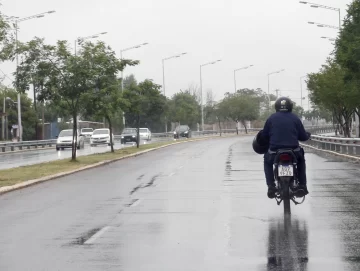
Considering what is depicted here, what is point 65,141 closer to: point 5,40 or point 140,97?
point 140,97

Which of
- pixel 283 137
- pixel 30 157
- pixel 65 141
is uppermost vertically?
→ pixel 283 137

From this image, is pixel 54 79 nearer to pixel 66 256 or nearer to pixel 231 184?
pixel 231 184

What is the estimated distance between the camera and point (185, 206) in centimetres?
1631

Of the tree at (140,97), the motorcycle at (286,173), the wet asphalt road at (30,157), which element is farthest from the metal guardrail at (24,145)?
the motorcycle at (286,173)

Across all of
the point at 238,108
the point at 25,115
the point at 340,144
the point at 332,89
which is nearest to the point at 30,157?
the point at 340,144

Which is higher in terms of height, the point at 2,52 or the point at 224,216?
the point at 2,52

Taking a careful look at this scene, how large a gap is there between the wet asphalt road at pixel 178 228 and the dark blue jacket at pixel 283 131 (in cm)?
124

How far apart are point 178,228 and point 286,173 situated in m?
2.26

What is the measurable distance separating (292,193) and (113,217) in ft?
10.3

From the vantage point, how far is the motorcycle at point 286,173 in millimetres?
13945

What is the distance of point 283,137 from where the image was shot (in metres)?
14.2

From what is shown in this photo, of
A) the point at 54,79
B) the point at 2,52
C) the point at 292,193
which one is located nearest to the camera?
the point at 292,193

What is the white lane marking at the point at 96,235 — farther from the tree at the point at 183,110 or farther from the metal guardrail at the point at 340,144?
the tree at the point at 183,110

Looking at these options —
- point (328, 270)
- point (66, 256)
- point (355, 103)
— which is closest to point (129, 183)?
point (66, 256)
